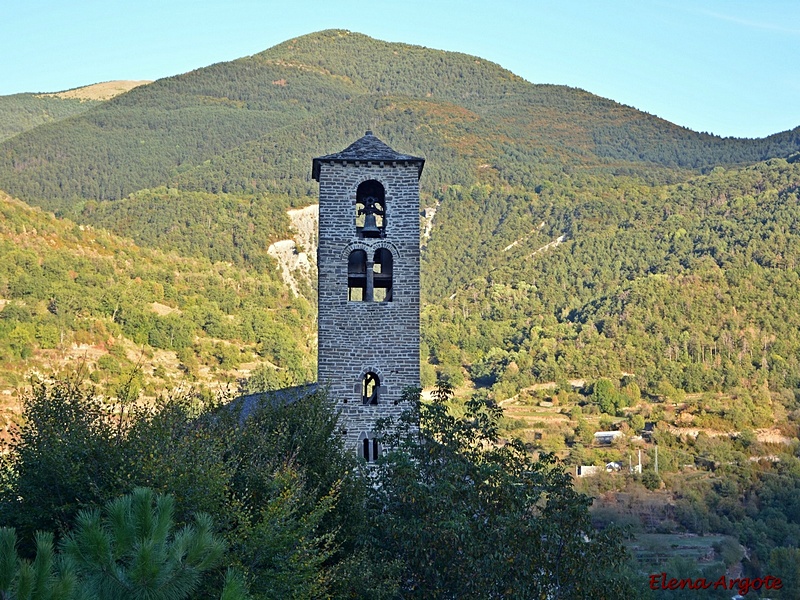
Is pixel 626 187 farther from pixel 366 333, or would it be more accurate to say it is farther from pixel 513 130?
pixel 366 333

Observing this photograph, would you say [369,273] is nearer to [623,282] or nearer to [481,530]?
[481,530]

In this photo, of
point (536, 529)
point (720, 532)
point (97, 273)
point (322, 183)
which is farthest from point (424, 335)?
point (536, 529)

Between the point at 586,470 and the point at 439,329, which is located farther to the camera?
the point at 439,329

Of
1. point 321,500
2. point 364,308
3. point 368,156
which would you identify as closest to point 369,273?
point 364,308

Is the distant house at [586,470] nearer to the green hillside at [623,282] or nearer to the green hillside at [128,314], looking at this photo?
the green hillside at [623,282]

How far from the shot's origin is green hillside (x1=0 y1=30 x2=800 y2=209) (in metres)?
117

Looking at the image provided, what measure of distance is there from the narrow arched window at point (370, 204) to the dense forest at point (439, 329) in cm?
495

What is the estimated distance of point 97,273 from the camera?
77375 millimetres

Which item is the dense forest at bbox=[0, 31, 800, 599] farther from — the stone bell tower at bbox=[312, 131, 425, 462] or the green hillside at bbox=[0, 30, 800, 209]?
the stone bell tower at bbox=[312, 131, 425, 462]

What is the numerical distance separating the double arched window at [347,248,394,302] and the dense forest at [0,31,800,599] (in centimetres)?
381

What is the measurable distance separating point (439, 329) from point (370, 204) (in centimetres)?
6579

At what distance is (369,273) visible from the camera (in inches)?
984

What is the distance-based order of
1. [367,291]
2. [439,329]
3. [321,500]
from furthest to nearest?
[439,329]
[367,291]
[321,500]

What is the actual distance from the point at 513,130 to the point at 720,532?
89.4 m
